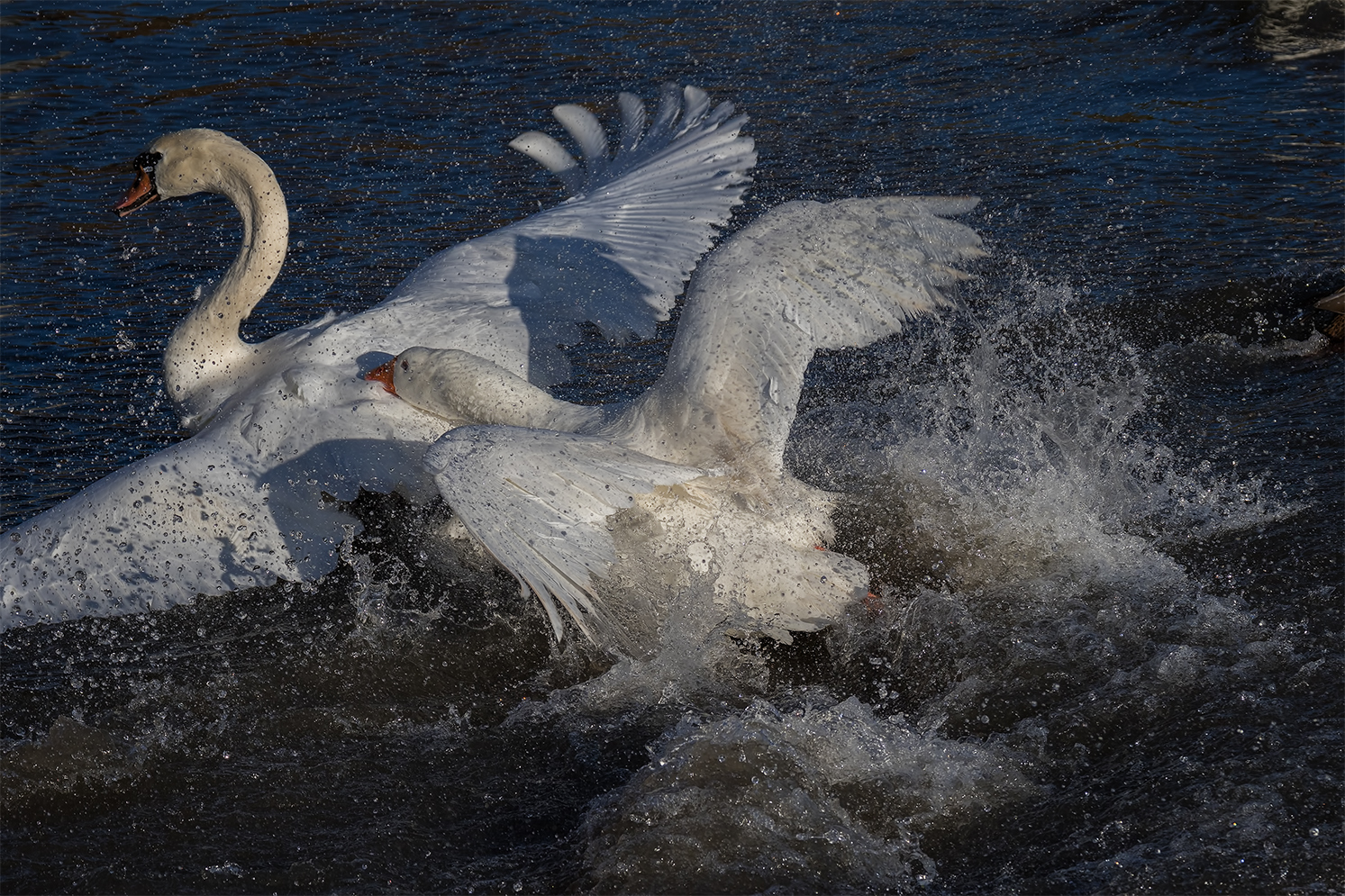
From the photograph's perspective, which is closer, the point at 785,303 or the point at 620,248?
the point at 785,303

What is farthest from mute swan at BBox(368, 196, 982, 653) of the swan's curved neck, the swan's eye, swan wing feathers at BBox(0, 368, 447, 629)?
the swan's eye

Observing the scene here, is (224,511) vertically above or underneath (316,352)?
underneath

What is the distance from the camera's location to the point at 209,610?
17.2ft

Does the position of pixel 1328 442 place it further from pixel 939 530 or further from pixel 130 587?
pixel 130 587

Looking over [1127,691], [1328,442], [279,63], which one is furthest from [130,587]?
[279,63]

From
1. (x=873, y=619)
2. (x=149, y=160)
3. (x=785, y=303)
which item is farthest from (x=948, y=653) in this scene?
(x=149, y=160)

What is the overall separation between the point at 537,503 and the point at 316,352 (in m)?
1.89

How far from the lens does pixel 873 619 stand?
4844 millimetres

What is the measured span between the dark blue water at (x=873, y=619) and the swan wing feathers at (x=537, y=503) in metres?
0.68

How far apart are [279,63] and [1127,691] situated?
9.25 m

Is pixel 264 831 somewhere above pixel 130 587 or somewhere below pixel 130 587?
below

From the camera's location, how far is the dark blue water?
12.8 ft

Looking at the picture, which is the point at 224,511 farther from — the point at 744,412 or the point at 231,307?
the point at 744,412

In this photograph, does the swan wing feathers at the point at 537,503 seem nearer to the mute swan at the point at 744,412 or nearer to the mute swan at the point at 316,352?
the mute swan at the point at 744,412
